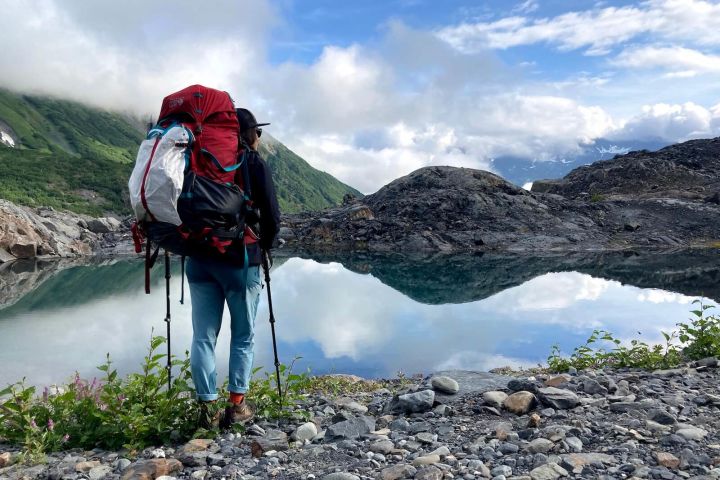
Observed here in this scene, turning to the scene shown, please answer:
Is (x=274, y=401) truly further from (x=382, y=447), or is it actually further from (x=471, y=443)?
(x=471, y=443)

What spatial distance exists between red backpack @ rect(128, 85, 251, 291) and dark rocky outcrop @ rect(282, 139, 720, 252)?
123 ft

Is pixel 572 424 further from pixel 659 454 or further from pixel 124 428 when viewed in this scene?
pixel 124 428

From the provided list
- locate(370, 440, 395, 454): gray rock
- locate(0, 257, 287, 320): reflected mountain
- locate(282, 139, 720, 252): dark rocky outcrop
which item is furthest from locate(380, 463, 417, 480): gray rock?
locate(282, 139, 720, 252): dark rocky outcrop

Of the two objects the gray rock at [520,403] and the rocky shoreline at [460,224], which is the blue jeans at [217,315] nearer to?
the gray rock at [520,403]

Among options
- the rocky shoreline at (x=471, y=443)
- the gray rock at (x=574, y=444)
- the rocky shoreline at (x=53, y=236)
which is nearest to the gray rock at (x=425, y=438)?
the rocky shoreline at (x=471, y=443)

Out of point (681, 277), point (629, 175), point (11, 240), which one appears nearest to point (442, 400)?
point (681, 277)

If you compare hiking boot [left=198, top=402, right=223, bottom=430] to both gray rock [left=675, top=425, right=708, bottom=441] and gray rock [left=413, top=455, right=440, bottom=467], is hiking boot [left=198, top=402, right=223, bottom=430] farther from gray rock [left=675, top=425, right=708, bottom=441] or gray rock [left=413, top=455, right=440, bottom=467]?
gray rock [left=675, top=425, right=708, bottom=441]

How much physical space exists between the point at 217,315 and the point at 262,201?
126cm

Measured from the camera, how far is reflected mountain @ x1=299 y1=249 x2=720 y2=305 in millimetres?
25234

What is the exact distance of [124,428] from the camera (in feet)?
16.6

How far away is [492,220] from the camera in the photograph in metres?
46.4

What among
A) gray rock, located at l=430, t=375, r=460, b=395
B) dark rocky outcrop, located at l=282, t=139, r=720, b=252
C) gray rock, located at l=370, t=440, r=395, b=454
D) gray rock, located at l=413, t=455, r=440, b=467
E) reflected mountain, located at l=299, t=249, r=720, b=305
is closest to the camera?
gray rock, located at l=413, t=455, r=440, b=467

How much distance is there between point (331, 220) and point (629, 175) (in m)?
39.4

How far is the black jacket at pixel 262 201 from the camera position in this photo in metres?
5.19
